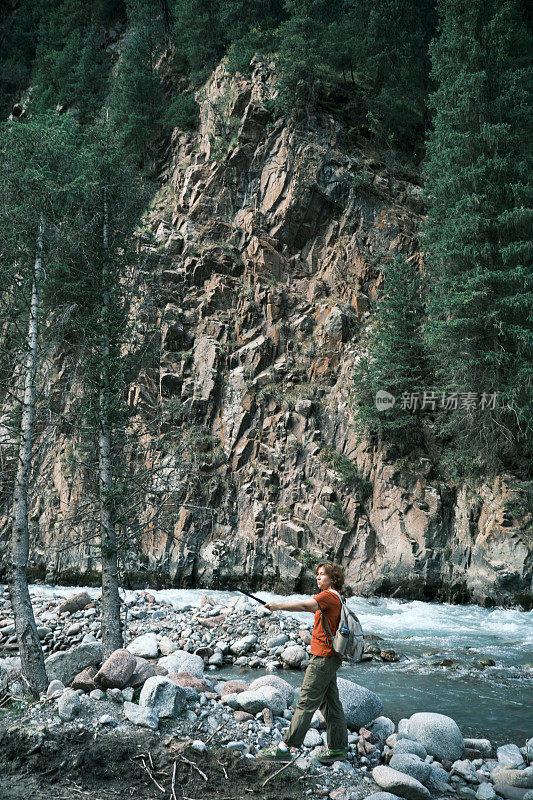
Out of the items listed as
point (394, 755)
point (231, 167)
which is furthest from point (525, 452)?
point (231, 167)

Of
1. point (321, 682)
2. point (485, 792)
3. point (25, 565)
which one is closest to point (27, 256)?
point (25, 565)

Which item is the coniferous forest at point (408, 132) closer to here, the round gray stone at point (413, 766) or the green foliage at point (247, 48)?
the green foliage at point (247, 48)

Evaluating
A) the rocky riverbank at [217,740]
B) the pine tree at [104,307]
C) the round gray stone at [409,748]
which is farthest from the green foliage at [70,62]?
the round gray stone at [409,748]

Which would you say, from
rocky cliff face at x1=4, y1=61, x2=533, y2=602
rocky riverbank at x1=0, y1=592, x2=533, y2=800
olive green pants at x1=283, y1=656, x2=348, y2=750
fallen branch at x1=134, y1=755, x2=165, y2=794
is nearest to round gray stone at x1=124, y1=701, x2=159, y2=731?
rocky riverbank at x1=0, y1=592, x2=533, y2=800

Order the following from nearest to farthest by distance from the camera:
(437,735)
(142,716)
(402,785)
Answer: (402,785), (142,716), (437,735)

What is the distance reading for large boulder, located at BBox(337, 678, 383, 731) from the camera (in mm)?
5617

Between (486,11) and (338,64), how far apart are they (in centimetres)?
850

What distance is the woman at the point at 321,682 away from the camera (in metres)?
4.41

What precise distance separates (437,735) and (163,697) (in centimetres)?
296

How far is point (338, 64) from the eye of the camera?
935 inches

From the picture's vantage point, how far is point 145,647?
9.41 meters

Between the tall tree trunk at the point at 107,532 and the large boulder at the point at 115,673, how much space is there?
2194 mm

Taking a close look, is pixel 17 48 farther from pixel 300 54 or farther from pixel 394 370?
pixel 394 370

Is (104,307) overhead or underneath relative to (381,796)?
overhead
